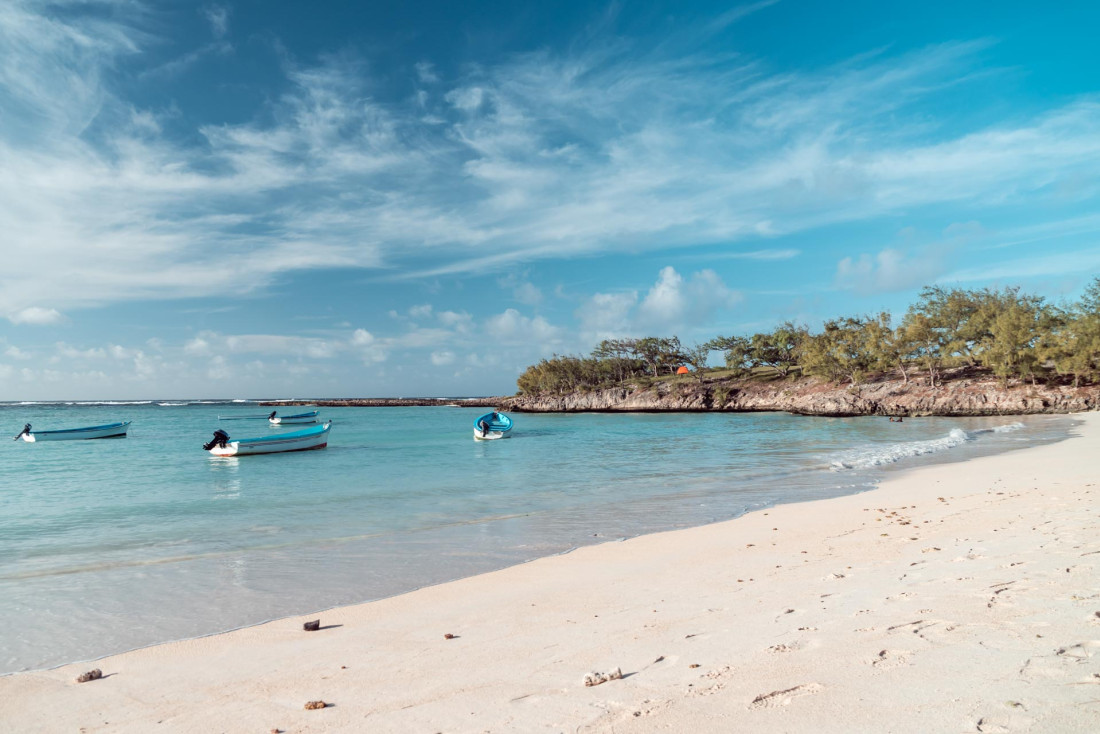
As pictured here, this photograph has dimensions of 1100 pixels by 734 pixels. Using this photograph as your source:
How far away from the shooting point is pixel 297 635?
623 cm

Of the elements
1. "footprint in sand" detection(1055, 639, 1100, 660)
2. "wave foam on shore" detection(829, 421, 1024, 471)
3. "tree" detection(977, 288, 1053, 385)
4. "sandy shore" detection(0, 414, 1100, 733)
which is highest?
"tree" detection(977, 288, 1053, 385)

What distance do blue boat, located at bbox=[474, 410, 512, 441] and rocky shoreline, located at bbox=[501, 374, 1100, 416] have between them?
39481mm

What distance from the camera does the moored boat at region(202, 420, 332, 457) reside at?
32531 mm

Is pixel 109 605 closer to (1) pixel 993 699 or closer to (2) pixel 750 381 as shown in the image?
(1) pixel 993 699

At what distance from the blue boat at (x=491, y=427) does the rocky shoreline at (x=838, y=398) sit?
39.5m

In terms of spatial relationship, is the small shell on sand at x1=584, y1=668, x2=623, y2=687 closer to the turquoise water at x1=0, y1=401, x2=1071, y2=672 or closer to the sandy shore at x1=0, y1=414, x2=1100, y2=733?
the sandy shore at x1=0, y1=414, x2=1100, y2=733

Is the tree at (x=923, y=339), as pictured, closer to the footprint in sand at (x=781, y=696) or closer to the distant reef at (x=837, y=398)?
the distant reef at (x=837, y=398)

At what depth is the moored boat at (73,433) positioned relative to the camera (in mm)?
49625

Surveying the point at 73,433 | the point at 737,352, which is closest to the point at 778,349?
the point at 737,352

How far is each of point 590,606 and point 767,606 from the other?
188 centimetres

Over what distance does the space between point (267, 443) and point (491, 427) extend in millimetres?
17036

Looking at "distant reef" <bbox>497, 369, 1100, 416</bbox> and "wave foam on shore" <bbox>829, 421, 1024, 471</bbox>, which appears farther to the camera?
"distant reef" <bbox>497, 369, 1100, 416</bbox>

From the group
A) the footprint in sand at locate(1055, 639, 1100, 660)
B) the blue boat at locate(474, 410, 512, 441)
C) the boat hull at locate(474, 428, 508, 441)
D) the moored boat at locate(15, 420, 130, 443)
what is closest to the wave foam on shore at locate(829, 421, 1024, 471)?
the footprint in sand at locate(1055, 639, 1100, 660)

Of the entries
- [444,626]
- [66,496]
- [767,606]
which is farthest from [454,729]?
[66,496]
